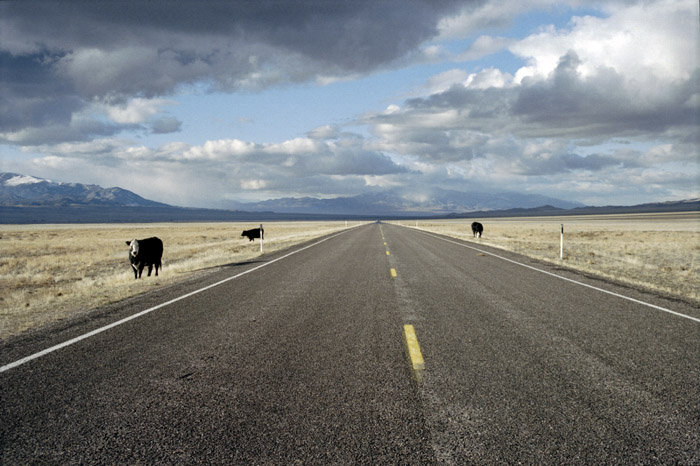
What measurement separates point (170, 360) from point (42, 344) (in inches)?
88.2

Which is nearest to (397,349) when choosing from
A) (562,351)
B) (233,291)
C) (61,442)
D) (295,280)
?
(562,351)

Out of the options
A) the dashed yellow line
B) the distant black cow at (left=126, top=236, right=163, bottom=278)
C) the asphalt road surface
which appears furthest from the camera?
the distant black cow at (left=126, top=236, right=163, bottom=278)

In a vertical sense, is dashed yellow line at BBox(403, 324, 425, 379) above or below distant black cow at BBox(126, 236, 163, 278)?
below

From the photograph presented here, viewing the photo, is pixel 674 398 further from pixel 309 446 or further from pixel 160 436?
pixel 160 436

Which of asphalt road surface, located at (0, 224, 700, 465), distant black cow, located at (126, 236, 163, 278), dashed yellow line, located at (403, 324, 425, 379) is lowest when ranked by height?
asphalt road surface, located at (0, 224, 700, 465)

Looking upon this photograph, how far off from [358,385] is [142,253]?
1299 cm

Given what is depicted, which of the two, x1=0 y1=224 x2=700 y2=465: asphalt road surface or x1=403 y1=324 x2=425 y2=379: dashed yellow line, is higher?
x1=403 y1=324 x2=425 y2=379: dashed yellow line

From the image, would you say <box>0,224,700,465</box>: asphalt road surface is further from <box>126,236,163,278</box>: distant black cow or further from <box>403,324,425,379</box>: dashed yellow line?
<box>126,236,163,278</box>: distant black cow

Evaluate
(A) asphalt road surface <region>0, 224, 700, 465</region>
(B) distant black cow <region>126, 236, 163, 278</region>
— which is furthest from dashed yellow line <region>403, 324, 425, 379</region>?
(B) distant black cow <region>126, 236, 163, 278</region>

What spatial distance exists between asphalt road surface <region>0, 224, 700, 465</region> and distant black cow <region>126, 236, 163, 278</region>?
716cm

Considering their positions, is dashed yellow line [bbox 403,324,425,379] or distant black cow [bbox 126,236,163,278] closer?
dashed yellow line [bbox 403,324,425,379]

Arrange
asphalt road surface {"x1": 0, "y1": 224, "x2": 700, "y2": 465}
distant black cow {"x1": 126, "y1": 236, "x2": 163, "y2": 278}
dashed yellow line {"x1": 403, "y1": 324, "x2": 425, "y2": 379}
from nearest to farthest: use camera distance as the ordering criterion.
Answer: asphalt road surface {"x1": 0, "y1": 224, "x2": 700, "y2": 465}, dashed yellow line {"x1": 403, "y1": 324, "x2": 425, "y2": 379}, distant black cow {"x1": 126, "y1": 236, "x2": 163, "y2": 278}

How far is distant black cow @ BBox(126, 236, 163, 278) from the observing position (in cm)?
1478

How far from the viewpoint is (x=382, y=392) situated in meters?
4.14
